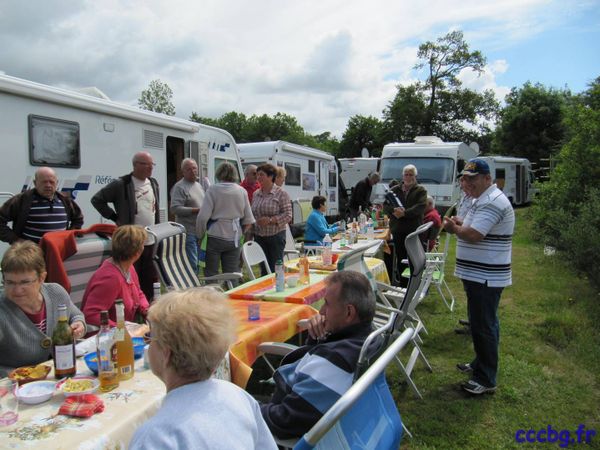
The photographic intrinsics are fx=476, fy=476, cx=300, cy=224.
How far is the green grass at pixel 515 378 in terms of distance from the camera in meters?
3.10

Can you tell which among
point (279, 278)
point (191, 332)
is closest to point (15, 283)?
point (191, 332)

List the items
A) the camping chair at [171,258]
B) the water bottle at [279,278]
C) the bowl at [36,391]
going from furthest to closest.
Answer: the camping chair at [171,258] → the water bottle at [279,278] → the bowl at [36,391]

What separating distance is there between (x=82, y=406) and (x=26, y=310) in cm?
94

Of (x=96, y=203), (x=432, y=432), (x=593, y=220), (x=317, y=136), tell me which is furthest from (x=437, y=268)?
(x=317, y=136)

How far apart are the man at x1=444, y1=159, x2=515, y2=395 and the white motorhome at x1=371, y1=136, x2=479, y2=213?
30.0 feet

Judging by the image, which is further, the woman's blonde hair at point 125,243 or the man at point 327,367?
the woman's blonde hair at point 125,243

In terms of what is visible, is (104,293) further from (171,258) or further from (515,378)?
(515,378)

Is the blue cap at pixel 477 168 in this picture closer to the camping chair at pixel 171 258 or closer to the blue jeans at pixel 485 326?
the blue jeans at pixel 485 326

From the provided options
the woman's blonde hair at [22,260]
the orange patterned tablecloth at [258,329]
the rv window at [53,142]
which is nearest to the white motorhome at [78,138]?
the rv window at [53,142]

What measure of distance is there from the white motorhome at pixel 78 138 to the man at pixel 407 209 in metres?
3.39

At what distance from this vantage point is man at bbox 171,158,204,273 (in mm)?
5791

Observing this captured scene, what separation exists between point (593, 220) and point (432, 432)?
482 centimetres

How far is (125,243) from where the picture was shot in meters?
2.93

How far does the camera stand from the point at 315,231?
688cm
